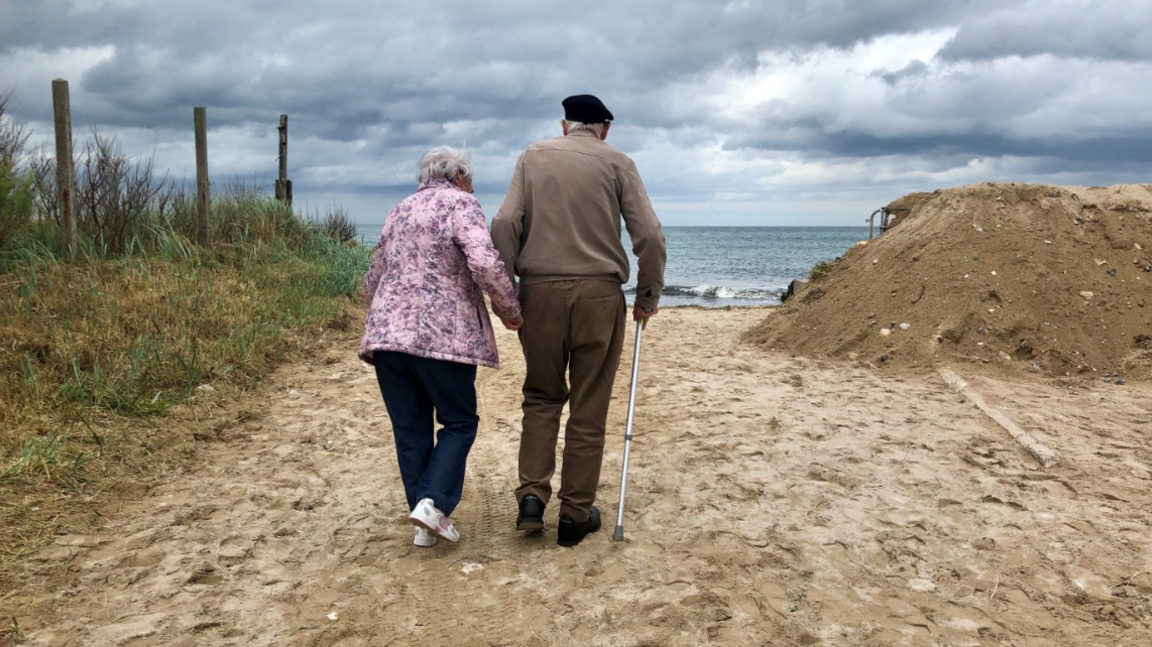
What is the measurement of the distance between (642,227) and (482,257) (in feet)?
2.65

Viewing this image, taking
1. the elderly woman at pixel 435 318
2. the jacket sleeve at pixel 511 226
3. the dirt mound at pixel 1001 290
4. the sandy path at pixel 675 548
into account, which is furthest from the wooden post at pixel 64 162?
the dirt mound at pixel 1001 290

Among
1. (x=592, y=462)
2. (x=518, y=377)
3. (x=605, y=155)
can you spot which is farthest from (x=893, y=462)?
(x=518, y=377)

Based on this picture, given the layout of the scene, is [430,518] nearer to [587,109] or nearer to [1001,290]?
[587,109]

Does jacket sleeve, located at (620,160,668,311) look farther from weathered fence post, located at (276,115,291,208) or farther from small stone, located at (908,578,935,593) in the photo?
weathered fence post, located at (276,115,291,208)

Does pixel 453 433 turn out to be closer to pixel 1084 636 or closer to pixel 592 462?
pixel 592 462

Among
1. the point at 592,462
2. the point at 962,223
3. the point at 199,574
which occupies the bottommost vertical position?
the point at 199,574

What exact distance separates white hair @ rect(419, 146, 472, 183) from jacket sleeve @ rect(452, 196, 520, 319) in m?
0.18

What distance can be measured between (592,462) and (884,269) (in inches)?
288

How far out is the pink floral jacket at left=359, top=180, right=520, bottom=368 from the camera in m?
3.77

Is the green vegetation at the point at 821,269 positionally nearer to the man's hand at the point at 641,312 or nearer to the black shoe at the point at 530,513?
the man's hand at the point at 641,312

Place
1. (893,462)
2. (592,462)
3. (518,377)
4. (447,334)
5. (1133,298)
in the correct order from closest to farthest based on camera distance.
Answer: (447,334) → (592,462) → (893,462) → (518,377) → (1133,298)

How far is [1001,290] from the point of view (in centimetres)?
919

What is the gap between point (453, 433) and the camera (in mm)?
3975

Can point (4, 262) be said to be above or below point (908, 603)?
above
